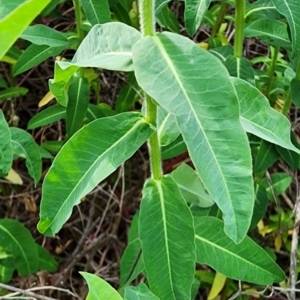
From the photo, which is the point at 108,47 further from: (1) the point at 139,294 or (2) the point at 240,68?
(2) the point at 240,68

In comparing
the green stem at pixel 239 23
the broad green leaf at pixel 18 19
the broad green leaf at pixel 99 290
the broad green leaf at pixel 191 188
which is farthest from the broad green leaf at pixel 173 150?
the broad green leaf at pixel 18 19

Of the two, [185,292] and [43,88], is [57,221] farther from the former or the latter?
[43,88]

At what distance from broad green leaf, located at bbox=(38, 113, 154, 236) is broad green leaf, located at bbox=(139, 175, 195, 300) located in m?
0.14

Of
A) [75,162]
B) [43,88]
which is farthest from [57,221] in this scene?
[43,88]

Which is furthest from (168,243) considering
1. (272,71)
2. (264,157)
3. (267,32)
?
(272,71)

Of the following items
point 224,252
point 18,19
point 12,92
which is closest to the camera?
point 18,19

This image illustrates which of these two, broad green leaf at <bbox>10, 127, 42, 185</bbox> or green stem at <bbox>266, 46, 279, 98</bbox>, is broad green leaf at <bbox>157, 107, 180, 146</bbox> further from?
green stem at <bbox>266, 46, 279, 98</bbox>

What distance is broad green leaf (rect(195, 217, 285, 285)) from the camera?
4.10 feet

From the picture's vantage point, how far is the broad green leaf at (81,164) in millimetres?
942

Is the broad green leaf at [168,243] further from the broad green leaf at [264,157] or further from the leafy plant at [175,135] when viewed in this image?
the broad green leaf at [264,157]

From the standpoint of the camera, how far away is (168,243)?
3.44ft

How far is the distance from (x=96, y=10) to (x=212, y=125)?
695 millimetres

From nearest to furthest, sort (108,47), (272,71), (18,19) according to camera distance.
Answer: (18,19), (108,47), (272,71)

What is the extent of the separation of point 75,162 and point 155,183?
7.5 inches
